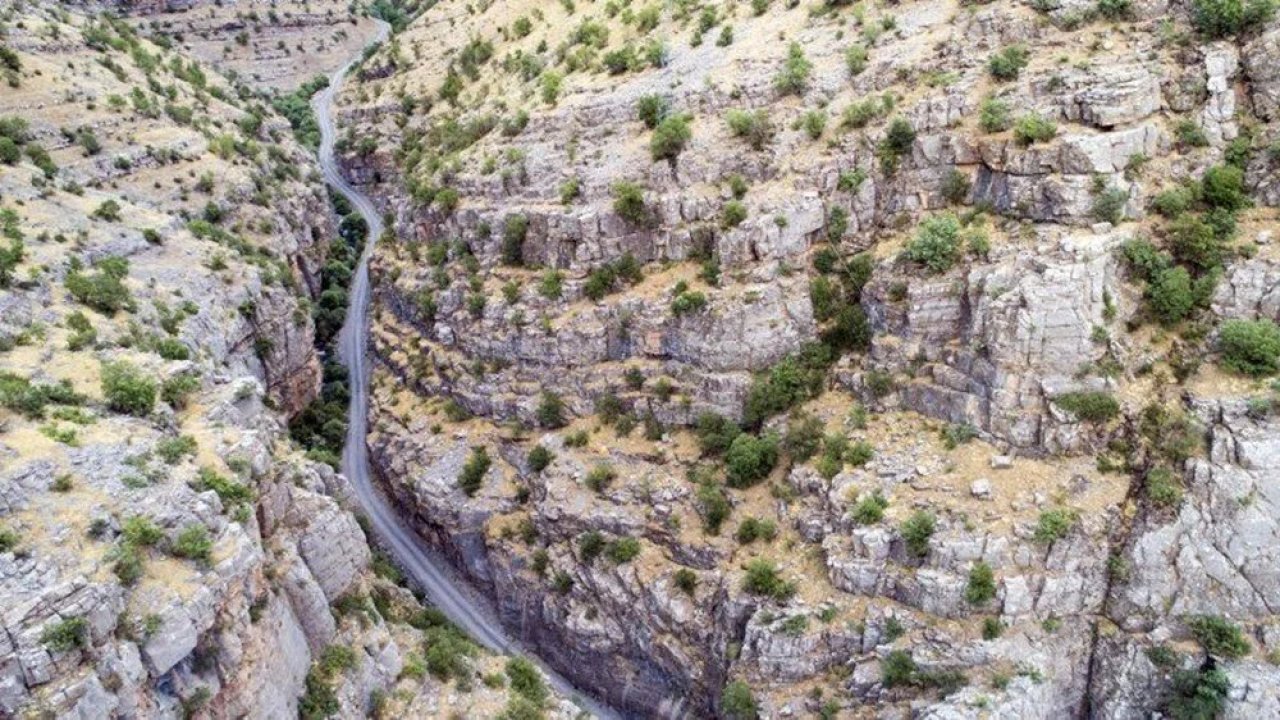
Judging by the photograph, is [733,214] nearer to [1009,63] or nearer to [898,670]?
[1009,63]

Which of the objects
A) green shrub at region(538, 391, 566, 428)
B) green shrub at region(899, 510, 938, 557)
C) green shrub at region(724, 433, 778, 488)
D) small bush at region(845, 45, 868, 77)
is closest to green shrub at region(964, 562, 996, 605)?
green shrub at region(899, 510, 938, 557)

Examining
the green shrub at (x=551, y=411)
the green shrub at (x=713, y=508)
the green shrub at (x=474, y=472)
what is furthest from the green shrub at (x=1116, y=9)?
the green shrub at (x=474, y=472)

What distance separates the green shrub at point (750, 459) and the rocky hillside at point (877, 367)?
0.22 meters

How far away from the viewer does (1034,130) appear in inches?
1762

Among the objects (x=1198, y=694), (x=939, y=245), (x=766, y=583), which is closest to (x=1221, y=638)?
(x=1198, y=694)

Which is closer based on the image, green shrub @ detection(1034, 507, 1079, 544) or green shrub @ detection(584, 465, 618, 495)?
green shrub @ detection(1034, 507, 1079, 544)

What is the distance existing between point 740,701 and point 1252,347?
29.7 metres

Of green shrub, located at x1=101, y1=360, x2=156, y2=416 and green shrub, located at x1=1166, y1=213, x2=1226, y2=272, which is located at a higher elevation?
green shrub, located at x1=101, y1=360, x2=156, y2=416

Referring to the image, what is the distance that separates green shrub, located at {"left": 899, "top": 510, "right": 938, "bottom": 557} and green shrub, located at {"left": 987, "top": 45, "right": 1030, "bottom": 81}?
1013 inches

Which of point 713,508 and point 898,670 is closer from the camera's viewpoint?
point 898,670

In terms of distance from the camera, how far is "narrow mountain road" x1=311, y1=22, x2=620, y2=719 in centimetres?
5441

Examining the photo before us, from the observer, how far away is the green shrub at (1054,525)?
39562 millimetres

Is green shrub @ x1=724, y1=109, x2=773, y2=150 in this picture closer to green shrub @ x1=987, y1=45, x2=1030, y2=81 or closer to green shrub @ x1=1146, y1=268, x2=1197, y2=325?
green shrub @ x1=987, y1=45, x2=1030, y2=81

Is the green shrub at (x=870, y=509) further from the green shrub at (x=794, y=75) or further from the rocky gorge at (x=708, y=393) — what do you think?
the green shrub at (x=794, y=75)
